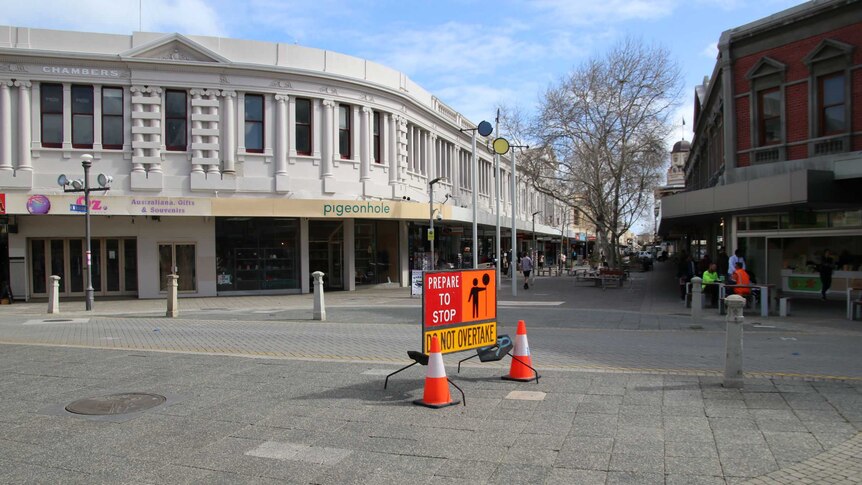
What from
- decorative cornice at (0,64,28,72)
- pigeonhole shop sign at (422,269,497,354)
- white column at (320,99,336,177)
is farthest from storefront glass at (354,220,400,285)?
pigeonhole shop sign at (422,269,497,354)

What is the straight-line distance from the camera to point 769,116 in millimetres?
18938

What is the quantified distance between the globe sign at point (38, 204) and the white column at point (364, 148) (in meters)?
12.2

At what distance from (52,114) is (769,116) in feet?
83.6

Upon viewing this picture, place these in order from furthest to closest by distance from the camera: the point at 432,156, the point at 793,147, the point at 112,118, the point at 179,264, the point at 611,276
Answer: the point at 432,156 → the point at 611,276 → the point at 179,264 → the point at 112,118 → the point at 793,147

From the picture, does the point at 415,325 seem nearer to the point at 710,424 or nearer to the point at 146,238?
the point at 710,424

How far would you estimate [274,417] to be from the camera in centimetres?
626

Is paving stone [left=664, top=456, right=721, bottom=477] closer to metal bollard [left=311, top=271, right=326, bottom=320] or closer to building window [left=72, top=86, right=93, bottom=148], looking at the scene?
metal bollard [left=311, top=271, right=326, bottom=320]

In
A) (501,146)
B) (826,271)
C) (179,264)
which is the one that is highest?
(501,146)

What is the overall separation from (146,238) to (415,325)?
15.1 m

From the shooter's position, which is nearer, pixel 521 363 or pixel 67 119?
pixel 521 363

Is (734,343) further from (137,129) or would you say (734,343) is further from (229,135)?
(137,129)

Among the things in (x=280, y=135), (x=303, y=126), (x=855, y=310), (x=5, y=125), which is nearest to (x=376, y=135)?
(x=303, y=126)

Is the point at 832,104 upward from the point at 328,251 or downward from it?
upward

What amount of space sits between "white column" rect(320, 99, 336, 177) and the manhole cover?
64.9 feet
